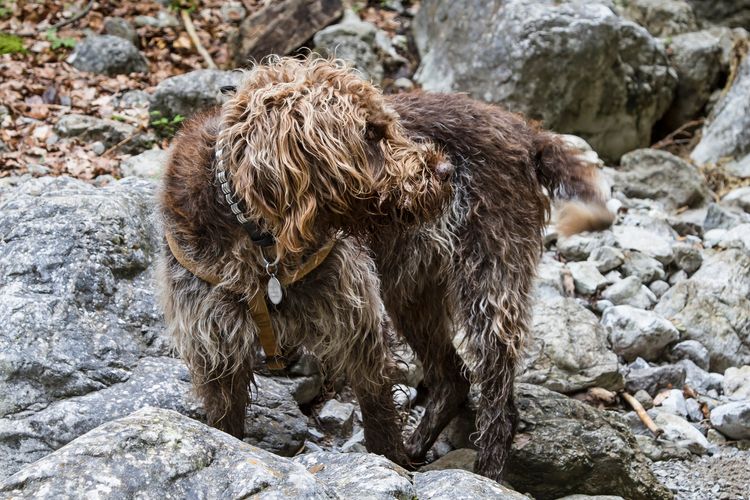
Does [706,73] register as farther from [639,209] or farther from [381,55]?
[381,55]

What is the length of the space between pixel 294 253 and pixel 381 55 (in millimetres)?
6767

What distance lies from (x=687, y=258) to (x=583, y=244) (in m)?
0.86

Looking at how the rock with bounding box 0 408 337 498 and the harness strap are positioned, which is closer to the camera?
the rock with bounding box 0 408 337 498

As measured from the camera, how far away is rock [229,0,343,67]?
9.49m

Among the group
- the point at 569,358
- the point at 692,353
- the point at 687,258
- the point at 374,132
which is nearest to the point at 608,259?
the point at 687,258

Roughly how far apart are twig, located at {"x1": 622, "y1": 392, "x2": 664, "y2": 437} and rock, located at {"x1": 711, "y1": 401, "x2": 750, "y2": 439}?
37 centimetres

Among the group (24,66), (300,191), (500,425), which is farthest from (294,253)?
(24,66)

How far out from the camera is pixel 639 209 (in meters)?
8.38

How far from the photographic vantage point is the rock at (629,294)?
6946mm

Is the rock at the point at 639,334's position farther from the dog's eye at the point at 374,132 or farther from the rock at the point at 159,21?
the rock at the point at 159,21

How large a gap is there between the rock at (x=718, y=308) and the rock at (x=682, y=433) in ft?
3.33

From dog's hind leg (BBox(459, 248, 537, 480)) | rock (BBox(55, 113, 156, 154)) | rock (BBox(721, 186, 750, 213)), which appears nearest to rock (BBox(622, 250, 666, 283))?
rock (BBox(721, 186, 750, 213))

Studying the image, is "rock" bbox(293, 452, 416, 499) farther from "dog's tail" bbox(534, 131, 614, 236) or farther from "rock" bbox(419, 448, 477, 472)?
"dog's tail" bbox(534, 131, 614, 236)

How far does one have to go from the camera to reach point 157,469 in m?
2.88
